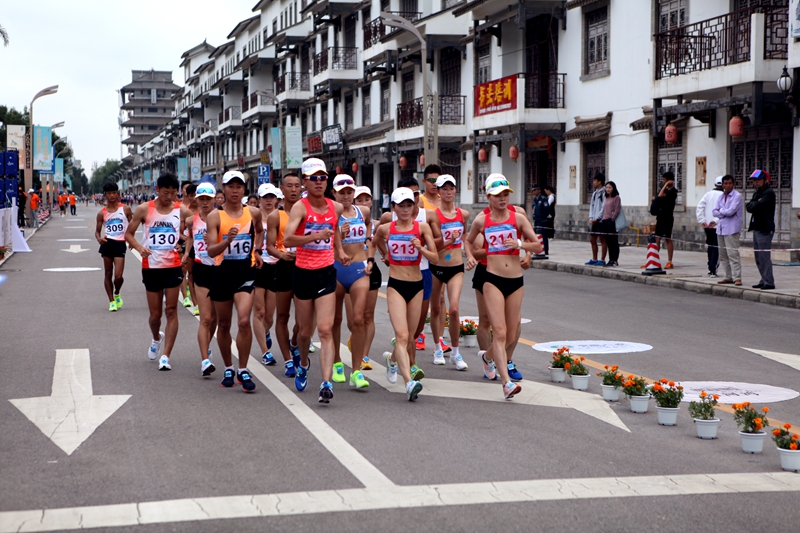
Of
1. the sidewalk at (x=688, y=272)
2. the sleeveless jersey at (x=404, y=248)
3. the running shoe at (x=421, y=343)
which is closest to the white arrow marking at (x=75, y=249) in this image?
the sidewalk at (x=688, y=272)

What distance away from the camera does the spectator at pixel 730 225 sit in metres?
16.8

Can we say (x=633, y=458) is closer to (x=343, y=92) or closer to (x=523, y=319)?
(x=523, y=319)

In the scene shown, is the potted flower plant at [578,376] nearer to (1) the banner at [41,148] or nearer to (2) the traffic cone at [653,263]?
(2) the traffic cone at [653,263]

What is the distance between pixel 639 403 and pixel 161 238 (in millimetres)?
5143

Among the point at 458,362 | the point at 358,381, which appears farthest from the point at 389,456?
the point at 458,362

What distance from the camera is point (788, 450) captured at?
5891 millimetres

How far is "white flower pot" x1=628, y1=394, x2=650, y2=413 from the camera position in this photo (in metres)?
7.50

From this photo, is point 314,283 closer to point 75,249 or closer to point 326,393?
point 326,393

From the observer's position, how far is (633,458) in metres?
6.13

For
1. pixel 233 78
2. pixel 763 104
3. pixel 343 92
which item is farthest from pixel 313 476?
pixel 233 78

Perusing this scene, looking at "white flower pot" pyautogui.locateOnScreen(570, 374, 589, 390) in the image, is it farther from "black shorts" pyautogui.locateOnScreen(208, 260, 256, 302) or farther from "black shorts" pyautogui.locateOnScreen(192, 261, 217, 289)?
"black shorts" pyautogui.locateOnScreen(192, 261, 217, 289)

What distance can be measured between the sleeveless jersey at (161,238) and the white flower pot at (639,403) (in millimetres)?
4866

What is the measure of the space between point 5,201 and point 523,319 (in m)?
24.2

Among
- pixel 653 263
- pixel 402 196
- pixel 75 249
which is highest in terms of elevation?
pixel 402 196
